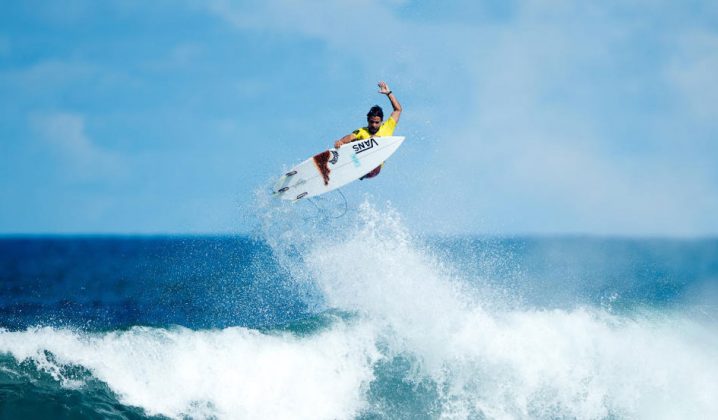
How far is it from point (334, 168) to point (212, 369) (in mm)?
3991

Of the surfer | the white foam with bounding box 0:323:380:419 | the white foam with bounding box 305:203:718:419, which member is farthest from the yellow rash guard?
the white foam with bounding box 0:323:380:419

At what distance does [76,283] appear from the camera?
30.8 m

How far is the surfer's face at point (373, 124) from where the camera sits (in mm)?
11203

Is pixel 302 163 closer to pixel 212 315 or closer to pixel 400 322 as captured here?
pixel 400 322

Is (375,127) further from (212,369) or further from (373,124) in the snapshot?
(212,369)

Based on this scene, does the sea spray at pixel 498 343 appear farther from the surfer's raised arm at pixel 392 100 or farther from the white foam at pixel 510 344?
the surfer's raised arm at pixel 392 100

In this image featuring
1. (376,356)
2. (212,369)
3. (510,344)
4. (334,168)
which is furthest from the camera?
(334,168)

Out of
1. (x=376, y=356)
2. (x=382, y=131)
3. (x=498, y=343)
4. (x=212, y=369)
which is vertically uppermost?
(x=382, y=131)

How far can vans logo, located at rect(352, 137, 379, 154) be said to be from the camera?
11.3 metres

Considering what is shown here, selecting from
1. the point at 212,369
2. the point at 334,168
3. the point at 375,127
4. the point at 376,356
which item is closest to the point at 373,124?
the point at 375,127

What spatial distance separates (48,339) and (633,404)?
9.23 meters

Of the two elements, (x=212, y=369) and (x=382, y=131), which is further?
(x=382, y=131)

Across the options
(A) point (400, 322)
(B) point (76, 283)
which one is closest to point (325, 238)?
(A) point (400, 322)

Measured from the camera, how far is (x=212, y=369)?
979 centimetres
